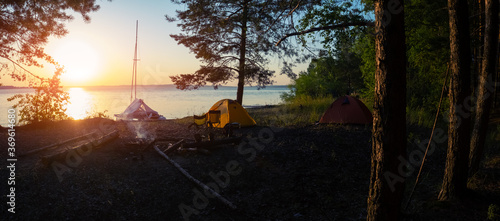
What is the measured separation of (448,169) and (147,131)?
445 inches

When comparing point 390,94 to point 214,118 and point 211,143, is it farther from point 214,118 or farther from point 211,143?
point 214,118

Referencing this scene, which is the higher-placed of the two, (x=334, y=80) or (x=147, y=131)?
(x=334, y=80)

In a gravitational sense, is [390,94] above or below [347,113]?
above

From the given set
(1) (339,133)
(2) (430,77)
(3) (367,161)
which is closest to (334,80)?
(2) (430,77)

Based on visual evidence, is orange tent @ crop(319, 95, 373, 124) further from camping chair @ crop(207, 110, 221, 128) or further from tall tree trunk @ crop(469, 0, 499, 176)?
tall tree trunk @ crop(469, 0, 499, 176)

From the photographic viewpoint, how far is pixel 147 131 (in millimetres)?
13086

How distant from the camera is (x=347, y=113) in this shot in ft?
39.8

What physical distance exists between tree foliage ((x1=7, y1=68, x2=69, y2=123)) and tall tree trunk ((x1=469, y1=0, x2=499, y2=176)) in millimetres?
14553

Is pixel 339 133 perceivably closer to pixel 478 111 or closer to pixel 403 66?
pixel 478 111

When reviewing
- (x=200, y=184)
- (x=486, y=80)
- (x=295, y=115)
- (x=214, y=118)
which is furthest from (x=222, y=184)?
(x=295, y=115)

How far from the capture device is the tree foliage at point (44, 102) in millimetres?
12211

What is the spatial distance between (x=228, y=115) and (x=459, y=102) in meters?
9.15

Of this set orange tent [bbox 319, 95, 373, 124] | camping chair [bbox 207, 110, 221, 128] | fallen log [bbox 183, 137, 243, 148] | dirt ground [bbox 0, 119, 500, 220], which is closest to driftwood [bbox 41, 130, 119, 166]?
dirt ground [bbox 0, 119, 500, 220]

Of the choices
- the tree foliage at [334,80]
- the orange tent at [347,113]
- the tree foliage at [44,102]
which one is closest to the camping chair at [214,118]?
the orange tent at [347,113]
